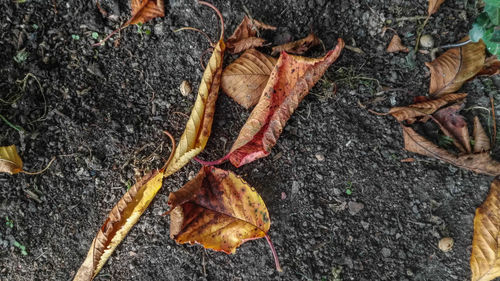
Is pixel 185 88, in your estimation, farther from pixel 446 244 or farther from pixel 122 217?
pixel 446 244

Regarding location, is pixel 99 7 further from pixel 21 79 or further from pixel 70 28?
pixel 21 79

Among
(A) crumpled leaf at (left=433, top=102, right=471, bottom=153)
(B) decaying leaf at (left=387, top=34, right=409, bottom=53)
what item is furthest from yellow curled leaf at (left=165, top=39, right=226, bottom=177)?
(A) crumpled leaf at (left=433, top=102, right=471, bottom=153)

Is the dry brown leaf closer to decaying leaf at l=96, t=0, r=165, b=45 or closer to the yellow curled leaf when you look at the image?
the yellow curled leaf

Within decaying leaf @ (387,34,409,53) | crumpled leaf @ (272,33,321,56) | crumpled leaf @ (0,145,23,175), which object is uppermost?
decaying leaf @ (387,34,409,53)

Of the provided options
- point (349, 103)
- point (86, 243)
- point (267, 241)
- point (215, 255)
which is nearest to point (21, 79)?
point (86, 243)

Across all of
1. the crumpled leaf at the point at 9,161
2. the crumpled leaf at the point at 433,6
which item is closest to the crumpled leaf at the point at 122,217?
the crumpled leaf at the point at 9,161

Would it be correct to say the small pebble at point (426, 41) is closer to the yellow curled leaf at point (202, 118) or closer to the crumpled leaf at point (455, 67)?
the crumpled leaf at point (455, 67)
